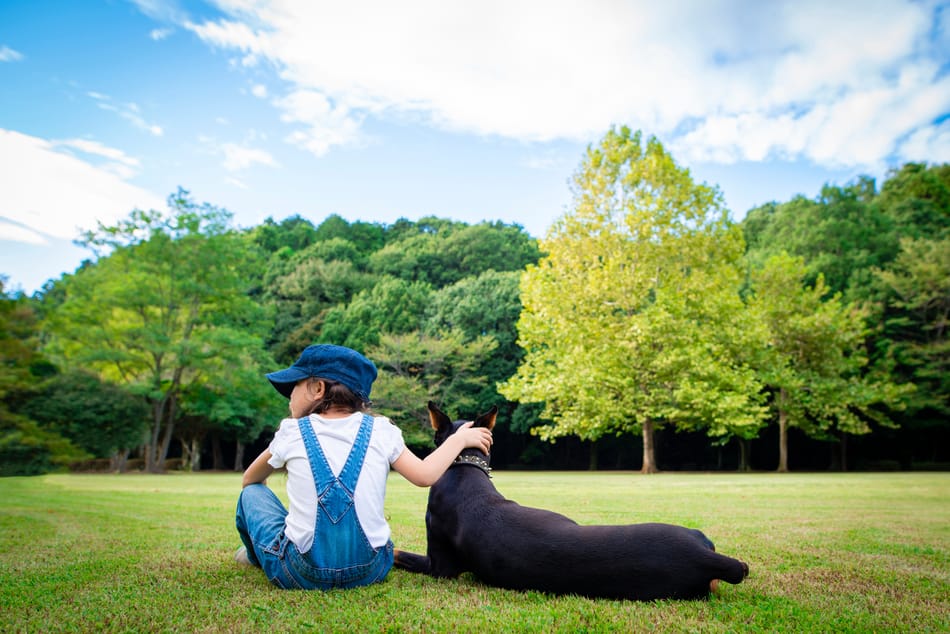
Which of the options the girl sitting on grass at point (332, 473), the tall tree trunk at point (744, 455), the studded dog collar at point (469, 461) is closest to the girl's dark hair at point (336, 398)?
the girl sitting on grass at point (332, 473)

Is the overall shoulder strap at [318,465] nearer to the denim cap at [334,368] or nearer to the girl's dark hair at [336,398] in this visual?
the girl's dark hair at [336,398]

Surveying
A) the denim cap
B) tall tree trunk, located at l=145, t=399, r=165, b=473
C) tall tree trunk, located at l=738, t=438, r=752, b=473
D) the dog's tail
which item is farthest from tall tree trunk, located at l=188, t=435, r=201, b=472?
the dog's tail

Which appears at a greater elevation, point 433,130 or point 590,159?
point 433,130

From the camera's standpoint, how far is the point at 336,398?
3.14m

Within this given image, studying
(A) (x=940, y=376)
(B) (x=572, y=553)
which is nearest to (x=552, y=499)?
(B) (x=572, y=553)

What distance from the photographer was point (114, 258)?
96.4 feet

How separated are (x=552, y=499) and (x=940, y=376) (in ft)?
96.6

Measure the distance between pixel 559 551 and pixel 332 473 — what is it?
116 centimetres

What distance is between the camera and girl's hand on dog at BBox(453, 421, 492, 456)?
134 inches

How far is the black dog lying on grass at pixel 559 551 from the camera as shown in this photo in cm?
281

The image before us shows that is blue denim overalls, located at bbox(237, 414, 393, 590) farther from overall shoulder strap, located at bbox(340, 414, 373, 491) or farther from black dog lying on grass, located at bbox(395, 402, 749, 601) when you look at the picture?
black dog lying on grass, located at bbox(395, 402, 749, 601)

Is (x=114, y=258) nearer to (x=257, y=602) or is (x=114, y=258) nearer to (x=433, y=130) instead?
(x=433, y=130)

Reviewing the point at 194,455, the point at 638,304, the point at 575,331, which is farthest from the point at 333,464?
the point at 194,455

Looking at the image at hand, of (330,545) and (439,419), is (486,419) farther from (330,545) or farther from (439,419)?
(330,545)
